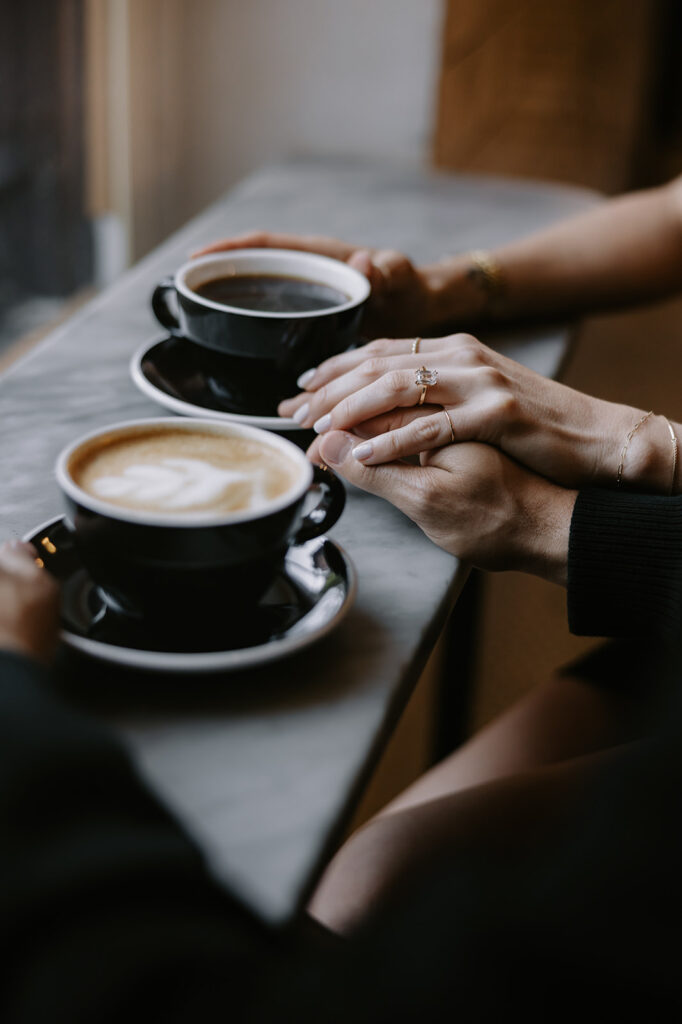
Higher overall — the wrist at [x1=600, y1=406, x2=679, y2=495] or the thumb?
the thumb

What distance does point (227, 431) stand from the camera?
55 centimetres

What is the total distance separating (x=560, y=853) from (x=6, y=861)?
8.0 inches

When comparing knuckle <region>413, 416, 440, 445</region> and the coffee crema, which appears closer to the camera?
the coffee crema

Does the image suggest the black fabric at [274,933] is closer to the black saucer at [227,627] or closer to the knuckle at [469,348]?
the black saucer at [227,627]

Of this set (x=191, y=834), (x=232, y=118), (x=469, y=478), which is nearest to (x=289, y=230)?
(x=469, y=478)

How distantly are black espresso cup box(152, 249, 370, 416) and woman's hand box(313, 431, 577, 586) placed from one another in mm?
100

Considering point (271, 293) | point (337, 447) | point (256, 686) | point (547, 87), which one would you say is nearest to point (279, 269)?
point (271, 293)

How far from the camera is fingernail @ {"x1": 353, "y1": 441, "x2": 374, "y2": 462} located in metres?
0.64

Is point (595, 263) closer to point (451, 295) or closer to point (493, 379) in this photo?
point (451, 295)

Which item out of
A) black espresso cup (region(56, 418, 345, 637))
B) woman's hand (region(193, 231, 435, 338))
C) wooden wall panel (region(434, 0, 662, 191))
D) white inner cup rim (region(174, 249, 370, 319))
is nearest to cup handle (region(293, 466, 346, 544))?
black espresso cup (region(56, 418, 345, 637))

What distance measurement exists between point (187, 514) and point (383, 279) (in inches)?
19.7

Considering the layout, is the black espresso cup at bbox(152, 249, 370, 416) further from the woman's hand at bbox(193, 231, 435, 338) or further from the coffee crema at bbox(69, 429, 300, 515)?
the coffee crema at bbox(69, 429, 300, 515)

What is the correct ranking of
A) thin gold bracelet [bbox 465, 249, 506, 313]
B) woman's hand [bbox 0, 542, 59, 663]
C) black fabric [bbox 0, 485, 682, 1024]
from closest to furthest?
1. black fabric [bbox 0, 485, 682, 1024]
2. woman's hand [bbox 0, 542, 59, 663]
3. thin gold bracelet [bbox 465, 249, 506, 313]

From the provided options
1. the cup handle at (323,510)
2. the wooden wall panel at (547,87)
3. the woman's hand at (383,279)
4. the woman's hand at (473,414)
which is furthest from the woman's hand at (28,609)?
the wooden wall panel at (547,87)
